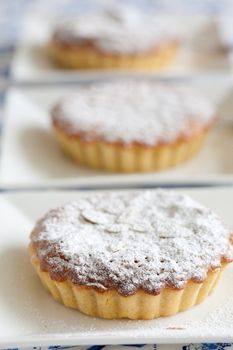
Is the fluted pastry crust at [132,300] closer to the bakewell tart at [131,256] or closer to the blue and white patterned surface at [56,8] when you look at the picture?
→ the bakewell tart at [131,256]

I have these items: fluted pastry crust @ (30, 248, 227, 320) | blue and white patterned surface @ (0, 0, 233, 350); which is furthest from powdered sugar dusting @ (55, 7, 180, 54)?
fluted pastry crust @ (30, 248, 227, 320)

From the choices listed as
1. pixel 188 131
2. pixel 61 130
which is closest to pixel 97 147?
pixel 61 130

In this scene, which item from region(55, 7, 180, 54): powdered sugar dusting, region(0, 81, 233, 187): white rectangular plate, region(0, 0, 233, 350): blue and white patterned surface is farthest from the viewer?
region(0, 0, 233, 350): blue and white patterned surface

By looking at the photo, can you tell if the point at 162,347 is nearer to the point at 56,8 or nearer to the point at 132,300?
the point at 132,300

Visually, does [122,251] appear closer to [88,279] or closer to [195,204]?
[88,279]

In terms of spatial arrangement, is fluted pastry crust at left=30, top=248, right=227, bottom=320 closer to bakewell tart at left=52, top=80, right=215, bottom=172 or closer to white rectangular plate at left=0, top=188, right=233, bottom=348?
white rectangular plate at left=0, top=188, right=233, bottom=348

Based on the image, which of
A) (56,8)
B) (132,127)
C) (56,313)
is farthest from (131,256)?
(56,8)
